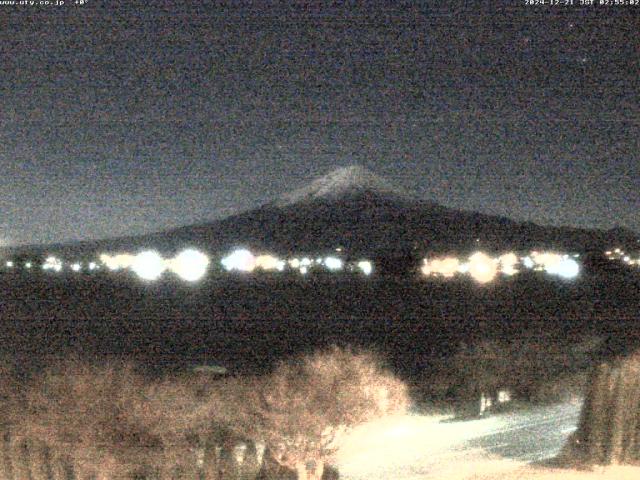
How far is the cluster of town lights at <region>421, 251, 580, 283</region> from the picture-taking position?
5612cm

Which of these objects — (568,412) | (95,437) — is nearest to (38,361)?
(95,437)

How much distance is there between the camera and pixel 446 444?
15430 millimetres

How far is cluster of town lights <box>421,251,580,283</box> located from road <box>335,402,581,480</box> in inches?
1324

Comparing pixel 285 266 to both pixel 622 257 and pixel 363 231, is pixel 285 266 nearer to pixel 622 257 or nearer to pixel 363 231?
pixel 622 257

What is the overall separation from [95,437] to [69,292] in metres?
39.9

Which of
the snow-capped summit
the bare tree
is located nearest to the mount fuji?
the snow-capped summit

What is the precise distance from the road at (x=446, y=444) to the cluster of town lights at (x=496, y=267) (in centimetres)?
3364

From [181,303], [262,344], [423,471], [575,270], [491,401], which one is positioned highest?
[575,270]

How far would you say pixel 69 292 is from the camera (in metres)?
50.4

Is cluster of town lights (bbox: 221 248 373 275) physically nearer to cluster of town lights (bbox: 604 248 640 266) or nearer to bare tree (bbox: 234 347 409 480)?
cluster of town lights (bbox: 604 248 640 266)

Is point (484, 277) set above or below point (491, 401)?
above

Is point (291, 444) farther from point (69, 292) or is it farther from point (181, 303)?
point (69, 292)

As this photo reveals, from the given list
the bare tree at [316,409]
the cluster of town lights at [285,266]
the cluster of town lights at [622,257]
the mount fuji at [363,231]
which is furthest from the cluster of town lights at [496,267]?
the bare tree at [316,409]

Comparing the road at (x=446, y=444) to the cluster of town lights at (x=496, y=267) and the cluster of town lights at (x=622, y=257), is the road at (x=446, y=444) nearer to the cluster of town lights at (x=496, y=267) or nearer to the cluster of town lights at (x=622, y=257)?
the cluster of town lights at (x=496, y=267)
